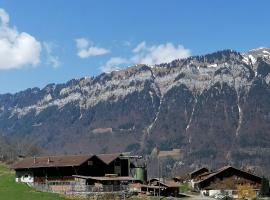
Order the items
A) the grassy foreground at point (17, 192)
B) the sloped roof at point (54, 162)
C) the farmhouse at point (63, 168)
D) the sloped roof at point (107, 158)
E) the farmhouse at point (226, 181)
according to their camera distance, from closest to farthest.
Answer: the grassy foreground at point (17, 192) < the farmhouse at point (63, 168) < the sloped roof at point (54, 162) < the sloped roof at point (107, 158) < the farmhouse at point (226, 181)

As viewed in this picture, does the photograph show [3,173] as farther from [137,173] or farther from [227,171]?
[227,171]

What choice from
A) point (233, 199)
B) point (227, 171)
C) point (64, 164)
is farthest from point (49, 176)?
point (227, 171)

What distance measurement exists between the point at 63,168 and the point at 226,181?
151 feet

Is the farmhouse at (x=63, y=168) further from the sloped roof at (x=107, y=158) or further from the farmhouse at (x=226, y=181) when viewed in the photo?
the farmhouse at (x=226, y=181)

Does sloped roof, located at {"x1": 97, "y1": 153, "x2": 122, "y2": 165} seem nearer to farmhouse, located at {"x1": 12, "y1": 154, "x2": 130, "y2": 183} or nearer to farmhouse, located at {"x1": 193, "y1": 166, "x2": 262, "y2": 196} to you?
farmhouse, located at {"x1": 12, "y1": 154, "x2": 130, "y2": 183}

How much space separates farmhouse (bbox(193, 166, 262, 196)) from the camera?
13900 cm

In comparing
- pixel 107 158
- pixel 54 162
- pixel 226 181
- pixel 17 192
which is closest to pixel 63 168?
pixel 54 162

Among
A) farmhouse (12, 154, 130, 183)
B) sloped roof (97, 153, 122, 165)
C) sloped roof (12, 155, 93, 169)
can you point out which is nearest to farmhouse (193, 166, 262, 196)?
sloped roof (97, 153, 122, 165)

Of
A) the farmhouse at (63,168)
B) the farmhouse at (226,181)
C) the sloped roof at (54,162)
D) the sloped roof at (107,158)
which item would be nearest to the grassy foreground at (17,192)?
the farmhouse at (63,168)

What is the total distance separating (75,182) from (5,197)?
17440 mm

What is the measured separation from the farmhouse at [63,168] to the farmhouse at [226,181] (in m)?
27.8

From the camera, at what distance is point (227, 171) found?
465 ft

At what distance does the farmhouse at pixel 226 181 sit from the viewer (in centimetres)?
13900

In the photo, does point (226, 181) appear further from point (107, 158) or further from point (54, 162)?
point (54, 162)
